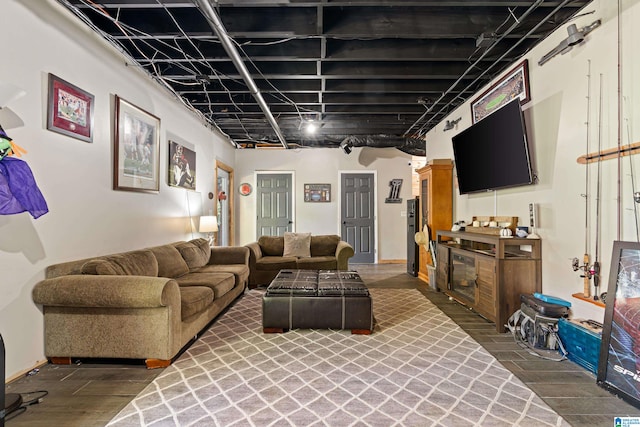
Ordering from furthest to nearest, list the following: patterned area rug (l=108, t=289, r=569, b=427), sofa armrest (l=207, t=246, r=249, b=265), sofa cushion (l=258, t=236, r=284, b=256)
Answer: sofa cushion (l=258, t=236, r=284, b=256) < sofa armrest (l=207, t=246, r=249, b=265) < patterned area rug (l=108, t=289, r=569, b=427)

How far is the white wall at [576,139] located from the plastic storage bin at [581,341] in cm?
18

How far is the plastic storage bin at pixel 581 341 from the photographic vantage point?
2059mm

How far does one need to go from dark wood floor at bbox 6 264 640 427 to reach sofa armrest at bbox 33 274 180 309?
0.49 m

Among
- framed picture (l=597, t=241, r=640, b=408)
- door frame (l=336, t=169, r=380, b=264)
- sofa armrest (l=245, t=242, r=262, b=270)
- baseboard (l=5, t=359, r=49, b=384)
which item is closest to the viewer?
framed picture (l=597, t=241, r=640, b=408)

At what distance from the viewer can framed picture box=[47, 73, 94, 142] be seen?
222 centimetres

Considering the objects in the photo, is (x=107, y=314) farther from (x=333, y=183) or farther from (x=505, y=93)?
(x=333, y=183)

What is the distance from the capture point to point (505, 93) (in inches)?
132

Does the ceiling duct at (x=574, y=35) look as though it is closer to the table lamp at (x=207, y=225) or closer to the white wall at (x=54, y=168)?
the white wall at (x=54, y=168)

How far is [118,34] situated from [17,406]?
3032 millimetres

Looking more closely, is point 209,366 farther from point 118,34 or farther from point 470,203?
point 470,203

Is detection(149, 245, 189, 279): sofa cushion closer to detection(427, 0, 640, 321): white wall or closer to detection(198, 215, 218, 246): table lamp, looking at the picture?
detection(198, 215, 218, 246): table lamp

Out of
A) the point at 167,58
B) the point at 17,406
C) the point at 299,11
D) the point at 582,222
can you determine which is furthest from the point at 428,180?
the point at 17,406

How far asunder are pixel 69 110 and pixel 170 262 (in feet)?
5.55

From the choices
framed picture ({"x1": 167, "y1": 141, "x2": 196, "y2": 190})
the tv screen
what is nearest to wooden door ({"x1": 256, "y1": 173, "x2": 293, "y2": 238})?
framed picture ({"x1": 167, "y1": 141, "x2": 196, "y2": 190})
